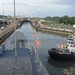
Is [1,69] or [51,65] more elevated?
[1,69]

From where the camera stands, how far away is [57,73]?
30.5 meters

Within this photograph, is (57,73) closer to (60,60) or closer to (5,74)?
(60,60)

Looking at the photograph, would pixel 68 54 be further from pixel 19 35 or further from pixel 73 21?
pixel 73 21

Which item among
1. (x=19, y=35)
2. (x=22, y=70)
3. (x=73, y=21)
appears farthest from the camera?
(x=73, y=21)

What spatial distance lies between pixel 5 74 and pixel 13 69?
1784mm

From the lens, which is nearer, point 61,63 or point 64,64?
point 64,64

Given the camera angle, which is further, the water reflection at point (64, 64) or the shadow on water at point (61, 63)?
the shadow on water at point (61, 63)

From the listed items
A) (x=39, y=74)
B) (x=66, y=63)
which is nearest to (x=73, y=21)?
(x=66, y=63)

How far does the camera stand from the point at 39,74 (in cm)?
2186

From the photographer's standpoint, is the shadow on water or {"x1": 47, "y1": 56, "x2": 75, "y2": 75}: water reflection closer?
{"x1": 47, "y1": 56, "x2": 75, "y2": 75}: water reflection

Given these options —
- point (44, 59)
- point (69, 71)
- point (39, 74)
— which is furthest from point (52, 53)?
point (39, 74)

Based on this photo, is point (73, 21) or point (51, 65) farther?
point (73, 21)

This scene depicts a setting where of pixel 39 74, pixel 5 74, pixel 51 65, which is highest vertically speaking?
pixel 5 74

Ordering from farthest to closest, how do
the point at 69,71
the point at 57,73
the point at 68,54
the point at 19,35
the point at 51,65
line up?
1. the point at 19,35
2. the point at 68,54
3. the point at 51,65
4. the point at 69,71
5. the point at 57,73
